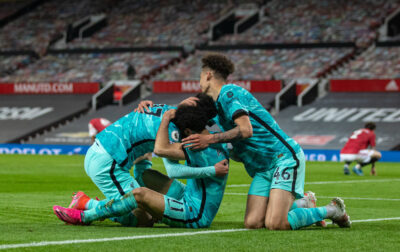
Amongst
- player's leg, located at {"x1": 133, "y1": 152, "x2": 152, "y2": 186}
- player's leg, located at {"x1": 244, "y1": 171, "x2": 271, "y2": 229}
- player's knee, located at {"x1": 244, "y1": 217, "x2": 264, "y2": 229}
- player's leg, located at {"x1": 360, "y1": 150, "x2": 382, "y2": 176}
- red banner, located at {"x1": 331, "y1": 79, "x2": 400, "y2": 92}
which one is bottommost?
red banner, located at {"x1": 331, "y1": 79, "x2": 400, "y2": 92}

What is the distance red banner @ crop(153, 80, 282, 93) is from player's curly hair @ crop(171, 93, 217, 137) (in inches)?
1189

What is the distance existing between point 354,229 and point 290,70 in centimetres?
3287

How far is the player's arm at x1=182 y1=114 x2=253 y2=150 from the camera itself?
6.86m

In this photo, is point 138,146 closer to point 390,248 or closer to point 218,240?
point 218,240

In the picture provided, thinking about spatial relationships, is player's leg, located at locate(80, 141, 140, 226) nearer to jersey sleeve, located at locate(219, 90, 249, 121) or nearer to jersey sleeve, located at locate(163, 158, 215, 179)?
jersey sleeve, located at locate(163, 158, 215, 179)

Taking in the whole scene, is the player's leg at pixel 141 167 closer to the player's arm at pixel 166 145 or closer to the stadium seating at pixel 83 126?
the player's arm at pixel 166 145

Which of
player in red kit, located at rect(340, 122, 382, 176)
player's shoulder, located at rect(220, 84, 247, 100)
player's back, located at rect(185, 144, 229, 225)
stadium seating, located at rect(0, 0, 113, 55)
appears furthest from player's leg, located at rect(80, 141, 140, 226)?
stadium seating, located at rect(0, 0, 113, 55)

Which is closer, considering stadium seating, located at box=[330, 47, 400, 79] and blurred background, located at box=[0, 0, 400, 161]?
blurred background, located at box=[0, 0, 400, 161]

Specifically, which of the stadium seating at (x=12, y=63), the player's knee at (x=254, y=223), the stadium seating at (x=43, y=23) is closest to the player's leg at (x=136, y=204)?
the player's knee at (x=254, y=223)

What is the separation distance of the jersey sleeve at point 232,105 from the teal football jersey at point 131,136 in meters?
0.54

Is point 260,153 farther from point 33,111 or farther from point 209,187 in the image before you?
point 33,111

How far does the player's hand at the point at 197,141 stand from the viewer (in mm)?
6848

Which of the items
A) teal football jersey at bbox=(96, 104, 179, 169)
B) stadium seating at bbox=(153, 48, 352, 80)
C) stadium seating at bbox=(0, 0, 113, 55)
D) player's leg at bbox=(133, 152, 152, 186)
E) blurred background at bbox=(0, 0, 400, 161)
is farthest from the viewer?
stadium seating at bbox=(0, 0, 113, 55)

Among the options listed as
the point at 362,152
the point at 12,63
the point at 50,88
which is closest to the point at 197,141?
the point at 362,152
